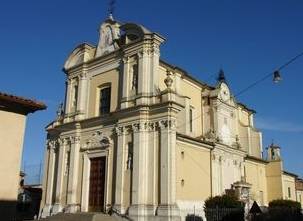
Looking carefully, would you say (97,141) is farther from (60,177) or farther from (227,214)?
(227,214)

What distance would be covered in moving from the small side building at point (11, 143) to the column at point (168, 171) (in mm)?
10367

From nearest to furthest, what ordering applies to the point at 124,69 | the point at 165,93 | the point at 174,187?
1. the point at 174,187
2. the point at 165,93
3. the point at 124,69

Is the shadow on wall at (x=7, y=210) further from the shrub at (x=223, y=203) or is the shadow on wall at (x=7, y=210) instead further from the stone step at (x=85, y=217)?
the shrub at (x=223, y=203)

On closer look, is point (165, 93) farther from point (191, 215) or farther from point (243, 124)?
point (243, 124)

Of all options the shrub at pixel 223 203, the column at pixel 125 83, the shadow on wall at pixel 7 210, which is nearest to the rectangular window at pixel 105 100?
the column at pixel 125 83

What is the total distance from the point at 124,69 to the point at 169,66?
3981 mm

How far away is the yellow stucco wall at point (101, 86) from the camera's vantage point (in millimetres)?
27719

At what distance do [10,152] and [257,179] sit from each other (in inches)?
1046

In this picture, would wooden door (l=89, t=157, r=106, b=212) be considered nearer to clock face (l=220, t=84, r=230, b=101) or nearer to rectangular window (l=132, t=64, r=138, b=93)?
rectangular window (l=132, t=64, r=138, b=93)

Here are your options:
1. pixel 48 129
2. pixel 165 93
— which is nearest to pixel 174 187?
pixel 165 93

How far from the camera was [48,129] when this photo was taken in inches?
1244

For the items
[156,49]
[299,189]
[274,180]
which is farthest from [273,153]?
[156,49]

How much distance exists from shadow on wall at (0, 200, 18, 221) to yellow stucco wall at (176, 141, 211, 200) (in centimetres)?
1236

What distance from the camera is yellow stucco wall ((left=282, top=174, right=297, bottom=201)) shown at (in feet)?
126
